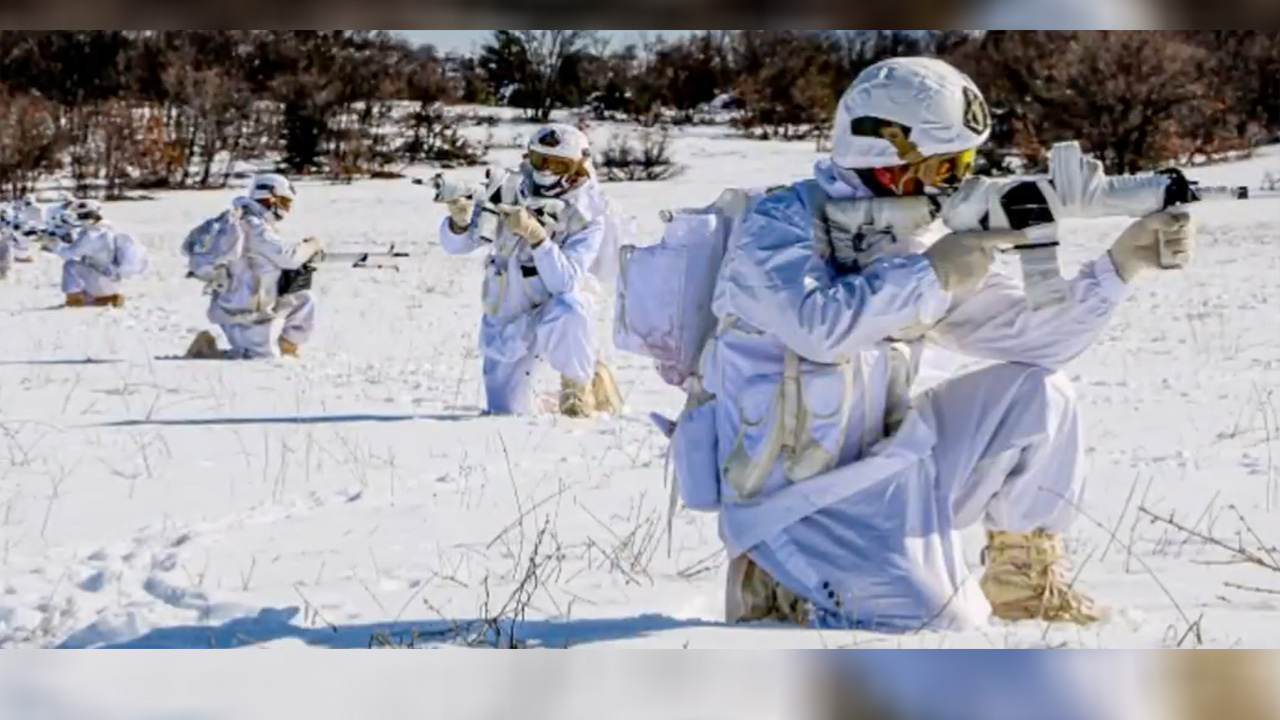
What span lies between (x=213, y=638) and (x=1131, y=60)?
18.9 metres

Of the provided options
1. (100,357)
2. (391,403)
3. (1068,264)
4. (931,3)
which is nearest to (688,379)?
(931,3)

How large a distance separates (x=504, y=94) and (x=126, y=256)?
6.10 meters

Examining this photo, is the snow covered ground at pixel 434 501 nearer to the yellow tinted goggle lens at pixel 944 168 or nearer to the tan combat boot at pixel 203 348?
the tan combat boot at pixel 203 348

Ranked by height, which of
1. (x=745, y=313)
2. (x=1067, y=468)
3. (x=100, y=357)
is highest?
(x=745, y=313)

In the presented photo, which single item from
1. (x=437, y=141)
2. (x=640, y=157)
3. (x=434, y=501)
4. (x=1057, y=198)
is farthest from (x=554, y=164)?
(x=437, y=141)

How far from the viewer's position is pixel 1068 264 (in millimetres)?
14008

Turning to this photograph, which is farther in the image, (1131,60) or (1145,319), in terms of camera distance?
(1131,60)

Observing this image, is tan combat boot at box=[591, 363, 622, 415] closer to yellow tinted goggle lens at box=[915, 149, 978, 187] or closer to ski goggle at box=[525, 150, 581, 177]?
ski goggle at box=[525, 150, 581, 177]

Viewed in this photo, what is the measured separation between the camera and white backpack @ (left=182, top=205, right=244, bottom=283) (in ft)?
33.8

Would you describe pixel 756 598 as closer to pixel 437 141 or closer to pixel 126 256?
pixel 126 256

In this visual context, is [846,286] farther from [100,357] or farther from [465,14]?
[100,357]

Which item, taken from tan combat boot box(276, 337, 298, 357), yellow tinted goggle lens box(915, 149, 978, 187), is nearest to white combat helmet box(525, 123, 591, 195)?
tan combat boot box(276, 337, 298, 357)

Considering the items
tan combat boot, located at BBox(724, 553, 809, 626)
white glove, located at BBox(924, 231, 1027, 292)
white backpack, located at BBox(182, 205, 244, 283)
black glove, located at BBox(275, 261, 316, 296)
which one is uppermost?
white glove, located at BBox(924, 231, 1027, 292)

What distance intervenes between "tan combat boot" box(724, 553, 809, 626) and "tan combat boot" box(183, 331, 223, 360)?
22.8ft
